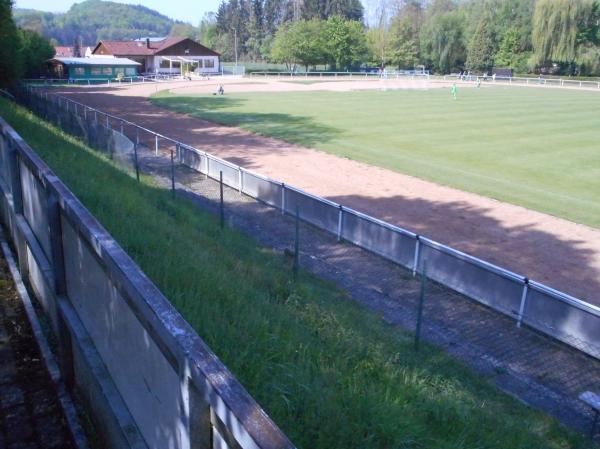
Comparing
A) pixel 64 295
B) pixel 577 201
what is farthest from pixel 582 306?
pixel 577 201

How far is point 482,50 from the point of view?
102125 mm

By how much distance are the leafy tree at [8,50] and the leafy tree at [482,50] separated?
83.9m

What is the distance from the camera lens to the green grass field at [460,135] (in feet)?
69.9

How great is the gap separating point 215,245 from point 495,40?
349 ft

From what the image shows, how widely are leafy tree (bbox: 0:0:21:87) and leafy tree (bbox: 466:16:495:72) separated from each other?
83884mm

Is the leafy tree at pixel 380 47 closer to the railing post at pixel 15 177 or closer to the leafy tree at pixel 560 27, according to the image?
the leafy tree at pixel 560 27

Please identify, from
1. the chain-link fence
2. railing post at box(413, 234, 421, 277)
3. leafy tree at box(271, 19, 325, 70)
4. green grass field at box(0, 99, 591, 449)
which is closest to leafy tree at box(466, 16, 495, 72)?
leafy tree at box(271, 19, 325, 70)

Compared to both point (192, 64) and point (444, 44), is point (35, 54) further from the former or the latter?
point (444, 44)

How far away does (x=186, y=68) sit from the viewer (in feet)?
312

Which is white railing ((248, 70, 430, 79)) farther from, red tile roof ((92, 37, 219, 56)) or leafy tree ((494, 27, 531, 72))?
red tile roof ((92, 37, 219, 56))

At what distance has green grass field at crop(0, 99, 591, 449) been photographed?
3775 mm

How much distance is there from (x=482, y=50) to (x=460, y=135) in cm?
7724

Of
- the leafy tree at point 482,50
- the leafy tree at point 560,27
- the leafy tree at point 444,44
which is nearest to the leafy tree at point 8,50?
the leafy tree at point 560,27

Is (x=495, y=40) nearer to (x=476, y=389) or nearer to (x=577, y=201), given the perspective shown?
(x=577, y=201)
